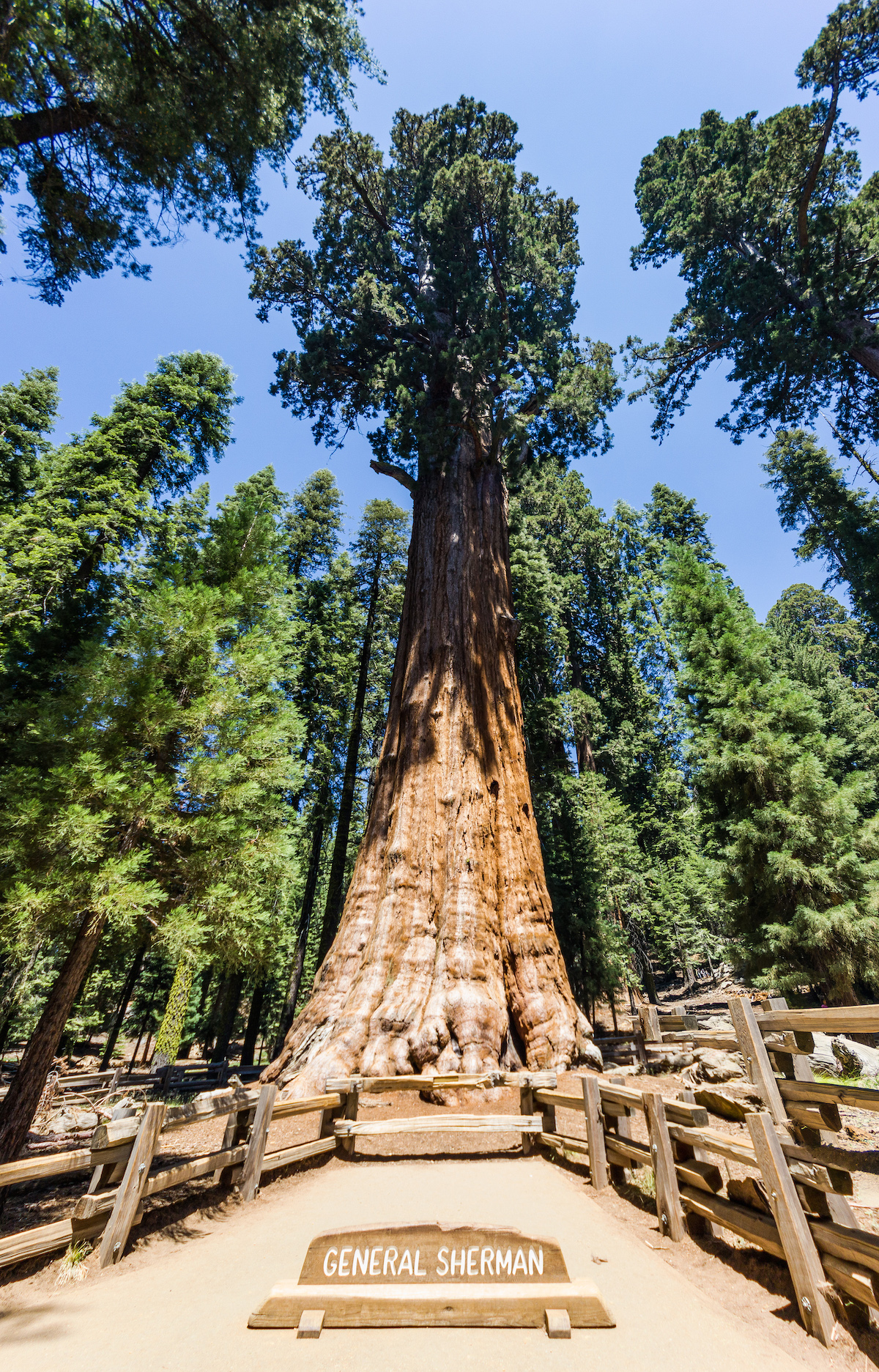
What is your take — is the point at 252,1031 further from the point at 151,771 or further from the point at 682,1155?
the point at 682,1155

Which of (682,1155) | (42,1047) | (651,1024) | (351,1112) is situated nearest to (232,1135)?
(351,1112)

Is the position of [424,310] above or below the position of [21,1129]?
above

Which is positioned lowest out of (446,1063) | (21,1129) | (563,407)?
(21,1129)

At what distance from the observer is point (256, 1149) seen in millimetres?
4906

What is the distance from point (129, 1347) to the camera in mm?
2592

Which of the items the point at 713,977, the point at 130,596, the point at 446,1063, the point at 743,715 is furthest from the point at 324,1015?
the point at 713,977

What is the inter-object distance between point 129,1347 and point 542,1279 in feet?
6.64

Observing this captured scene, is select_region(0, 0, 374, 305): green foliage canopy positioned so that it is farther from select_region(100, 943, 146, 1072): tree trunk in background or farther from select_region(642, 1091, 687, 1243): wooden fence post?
select_region(100, 943, 146, 1072): tree trunk in background

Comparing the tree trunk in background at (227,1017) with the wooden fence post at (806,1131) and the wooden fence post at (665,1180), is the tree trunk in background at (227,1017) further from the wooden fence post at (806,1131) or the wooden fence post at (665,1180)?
the wooden fence post at (806,1131)

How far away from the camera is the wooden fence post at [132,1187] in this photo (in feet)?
12.0

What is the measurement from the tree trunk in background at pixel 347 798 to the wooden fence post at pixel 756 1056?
12251 millimetres

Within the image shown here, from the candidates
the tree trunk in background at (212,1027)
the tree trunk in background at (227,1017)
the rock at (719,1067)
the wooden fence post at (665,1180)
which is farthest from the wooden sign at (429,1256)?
the tree trunk in background at (212,1027)

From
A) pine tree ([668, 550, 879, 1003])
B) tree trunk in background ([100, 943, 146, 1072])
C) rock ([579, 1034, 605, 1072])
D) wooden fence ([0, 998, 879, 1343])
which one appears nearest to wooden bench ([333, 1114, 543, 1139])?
wooden fence ([0, 998, 879, 1343])

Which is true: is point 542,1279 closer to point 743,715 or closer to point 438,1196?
point 438,1196
